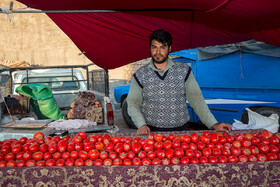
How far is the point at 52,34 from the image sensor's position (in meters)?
30.1

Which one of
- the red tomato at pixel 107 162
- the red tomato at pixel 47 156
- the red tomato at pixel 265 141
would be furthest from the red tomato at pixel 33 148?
the red tomato at pixel 265 141

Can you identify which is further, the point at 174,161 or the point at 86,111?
the point at 86,111

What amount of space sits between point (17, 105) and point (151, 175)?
3662mm

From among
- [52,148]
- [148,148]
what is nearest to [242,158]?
[148,148]

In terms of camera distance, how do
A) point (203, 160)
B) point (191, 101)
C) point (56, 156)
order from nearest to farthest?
1. point (203, 160)
2. point (56, 156)
3. point (191, 101)

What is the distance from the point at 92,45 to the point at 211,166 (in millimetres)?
3307

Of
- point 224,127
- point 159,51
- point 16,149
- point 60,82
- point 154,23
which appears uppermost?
point 154,23

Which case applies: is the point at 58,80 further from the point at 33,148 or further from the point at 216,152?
the point at 216,152

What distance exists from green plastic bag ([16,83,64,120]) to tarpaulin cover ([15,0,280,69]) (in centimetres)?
124

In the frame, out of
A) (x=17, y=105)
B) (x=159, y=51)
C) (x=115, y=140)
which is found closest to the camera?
(x=115, y=140)

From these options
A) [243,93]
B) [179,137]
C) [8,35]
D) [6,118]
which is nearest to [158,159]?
[179,137]

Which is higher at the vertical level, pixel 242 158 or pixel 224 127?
pixel 224 127

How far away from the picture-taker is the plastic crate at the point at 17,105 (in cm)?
424

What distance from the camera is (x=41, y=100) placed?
4.58 m
